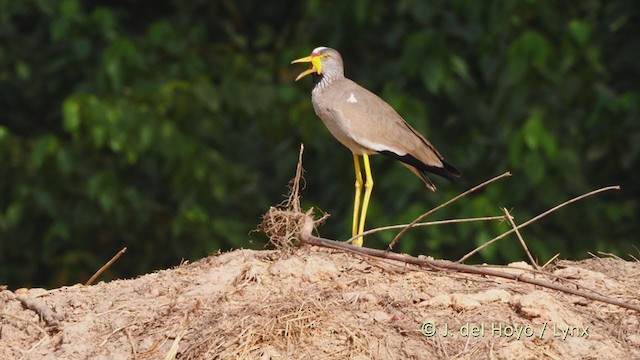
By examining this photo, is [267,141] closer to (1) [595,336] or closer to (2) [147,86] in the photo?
(2) [147,86]

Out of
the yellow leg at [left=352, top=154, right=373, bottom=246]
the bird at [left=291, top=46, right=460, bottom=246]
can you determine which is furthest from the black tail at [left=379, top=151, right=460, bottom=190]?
the yellow leg at [left=352, top=154, right=373, bottom=246]

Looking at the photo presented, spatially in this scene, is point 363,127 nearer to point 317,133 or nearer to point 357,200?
point 357,200

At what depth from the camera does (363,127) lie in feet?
19.5

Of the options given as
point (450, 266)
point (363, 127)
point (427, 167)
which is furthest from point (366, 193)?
point (450, 266)

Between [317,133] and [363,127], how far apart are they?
3.02 metres

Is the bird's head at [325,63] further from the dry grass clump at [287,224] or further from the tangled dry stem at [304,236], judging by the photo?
the dry grass clump at [287,224]

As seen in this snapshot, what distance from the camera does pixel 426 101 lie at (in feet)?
29.9

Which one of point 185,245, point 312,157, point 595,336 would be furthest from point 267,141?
point 595,336

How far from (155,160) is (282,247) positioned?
486 centimetres

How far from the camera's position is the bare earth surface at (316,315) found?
157 inches

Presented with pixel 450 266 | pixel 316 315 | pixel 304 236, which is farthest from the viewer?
pixel 304 236

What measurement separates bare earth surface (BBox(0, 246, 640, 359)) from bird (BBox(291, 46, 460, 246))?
1.41 metres

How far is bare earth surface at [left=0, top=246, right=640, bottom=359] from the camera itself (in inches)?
157

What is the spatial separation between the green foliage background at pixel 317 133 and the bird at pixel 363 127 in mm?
2081
